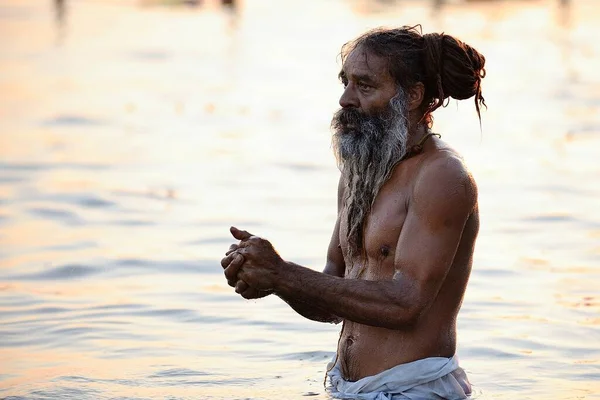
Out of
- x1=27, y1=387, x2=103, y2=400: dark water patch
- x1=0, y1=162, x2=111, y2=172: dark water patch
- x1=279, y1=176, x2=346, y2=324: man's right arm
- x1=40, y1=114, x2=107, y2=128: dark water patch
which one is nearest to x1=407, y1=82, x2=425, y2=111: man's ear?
x1=279, y1=176, x2=346, y2=324: man's right arm

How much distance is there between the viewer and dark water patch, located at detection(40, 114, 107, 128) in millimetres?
15754

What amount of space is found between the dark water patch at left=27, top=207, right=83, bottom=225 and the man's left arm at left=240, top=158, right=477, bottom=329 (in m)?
5.71

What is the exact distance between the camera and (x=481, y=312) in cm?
784

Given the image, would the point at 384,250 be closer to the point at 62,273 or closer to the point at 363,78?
the point at 363,78

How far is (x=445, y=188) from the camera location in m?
4.99

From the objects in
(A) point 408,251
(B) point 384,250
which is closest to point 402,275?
(A) point 408,251

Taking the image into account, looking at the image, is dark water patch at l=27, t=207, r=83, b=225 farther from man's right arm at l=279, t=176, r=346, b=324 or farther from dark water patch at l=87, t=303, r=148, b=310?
man's right arm at l=279, t=176, r=346, b=324

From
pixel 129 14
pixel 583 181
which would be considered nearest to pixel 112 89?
pixel 583 181

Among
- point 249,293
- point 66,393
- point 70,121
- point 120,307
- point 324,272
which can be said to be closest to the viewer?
point 249,293

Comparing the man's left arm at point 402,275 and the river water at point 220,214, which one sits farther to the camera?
the river water at point 220,214

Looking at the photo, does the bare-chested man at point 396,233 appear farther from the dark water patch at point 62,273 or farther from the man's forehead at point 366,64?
the dark water patch at point 62,273

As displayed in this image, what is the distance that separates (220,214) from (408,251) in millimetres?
5870

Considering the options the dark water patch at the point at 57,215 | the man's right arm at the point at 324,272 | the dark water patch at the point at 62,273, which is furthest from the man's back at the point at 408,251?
the dark water patch at the point at 57,215

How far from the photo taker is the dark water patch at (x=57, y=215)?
10516 millimetres
